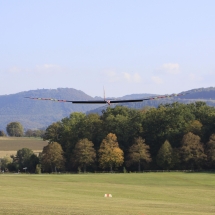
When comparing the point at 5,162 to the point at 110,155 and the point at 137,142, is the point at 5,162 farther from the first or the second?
the point at 137,142

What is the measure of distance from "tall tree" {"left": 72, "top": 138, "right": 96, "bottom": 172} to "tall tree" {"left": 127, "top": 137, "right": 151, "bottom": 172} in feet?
25.0

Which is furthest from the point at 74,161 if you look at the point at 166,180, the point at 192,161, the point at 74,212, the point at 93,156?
the point at 74,212

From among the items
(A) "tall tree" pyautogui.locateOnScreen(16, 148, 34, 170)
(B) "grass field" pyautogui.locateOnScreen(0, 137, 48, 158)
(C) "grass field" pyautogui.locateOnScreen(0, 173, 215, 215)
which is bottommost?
(C) "grass field" pyautogui.locateOnScreen(0, 173, 215, 215)

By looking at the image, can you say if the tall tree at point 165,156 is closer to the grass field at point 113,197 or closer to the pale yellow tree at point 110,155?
the pale yellow tree at point 110,155

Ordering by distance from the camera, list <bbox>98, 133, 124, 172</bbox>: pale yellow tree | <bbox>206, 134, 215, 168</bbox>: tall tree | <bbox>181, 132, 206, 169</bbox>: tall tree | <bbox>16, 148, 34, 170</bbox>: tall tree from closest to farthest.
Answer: <bbox>206, 134, 215, 168</bbox>: tall tree, <bbox>181, 132, 206, 169</bbox>: tall tree, <bbox>98, 133, 124, 172</bbox>: pale yellow tree, <bbox>16, 148, 34, 170</bbox>: tall tree

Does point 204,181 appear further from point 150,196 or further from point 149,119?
point 149,119

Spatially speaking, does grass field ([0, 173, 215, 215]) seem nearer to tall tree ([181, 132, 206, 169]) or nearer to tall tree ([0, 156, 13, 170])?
tall tree ([181, 132, 206, 169])

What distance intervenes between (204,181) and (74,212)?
170 feet

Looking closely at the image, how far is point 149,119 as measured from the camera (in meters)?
116

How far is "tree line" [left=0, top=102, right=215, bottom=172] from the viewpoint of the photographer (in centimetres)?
10325

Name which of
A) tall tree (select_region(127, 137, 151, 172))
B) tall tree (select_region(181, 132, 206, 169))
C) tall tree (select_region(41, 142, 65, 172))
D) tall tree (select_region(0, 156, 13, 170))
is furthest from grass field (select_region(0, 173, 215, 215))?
tall tree (select_region(0, 156, 13, 170))

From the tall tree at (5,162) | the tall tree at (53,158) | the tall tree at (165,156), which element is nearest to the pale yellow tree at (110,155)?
the tall tree at (165,156)

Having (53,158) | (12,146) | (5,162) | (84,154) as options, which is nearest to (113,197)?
(84,154)

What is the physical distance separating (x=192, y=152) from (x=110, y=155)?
645 inches
